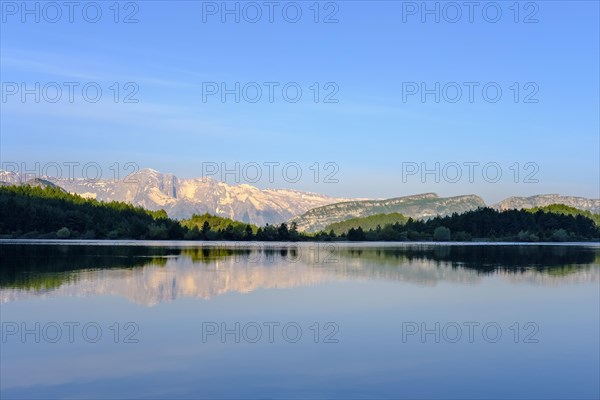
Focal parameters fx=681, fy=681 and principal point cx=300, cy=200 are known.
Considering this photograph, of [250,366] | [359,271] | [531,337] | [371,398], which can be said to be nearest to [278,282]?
[359,271]

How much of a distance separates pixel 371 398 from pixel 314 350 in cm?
646

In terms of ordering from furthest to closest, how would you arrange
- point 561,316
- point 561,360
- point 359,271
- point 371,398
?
1. point 359,271
2. point 561,316
3. point 561,360
4. point 371,398

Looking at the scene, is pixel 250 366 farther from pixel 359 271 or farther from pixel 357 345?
pixel 359 271

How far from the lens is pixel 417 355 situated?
22.6 meters

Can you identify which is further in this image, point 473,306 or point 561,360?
point 473,306

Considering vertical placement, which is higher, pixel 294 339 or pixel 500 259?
pixel 500 259

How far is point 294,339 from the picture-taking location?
25.6m

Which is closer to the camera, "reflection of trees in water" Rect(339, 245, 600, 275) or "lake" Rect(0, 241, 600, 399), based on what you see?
"lake" Rect(0, 241, 600, 399)

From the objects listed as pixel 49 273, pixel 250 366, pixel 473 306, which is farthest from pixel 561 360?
pixel 49 273

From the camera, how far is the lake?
1825 centimetres

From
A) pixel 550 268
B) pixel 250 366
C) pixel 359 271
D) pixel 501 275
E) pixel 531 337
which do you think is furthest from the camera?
pixel 550 268

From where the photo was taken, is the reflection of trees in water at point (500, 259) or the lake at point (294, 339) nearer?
the lake at point (294, 339)

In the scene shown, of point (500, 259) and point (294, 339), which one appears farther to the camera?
point (500, 259)

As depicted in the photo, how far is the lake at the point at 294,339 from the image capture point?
59.9 ft
